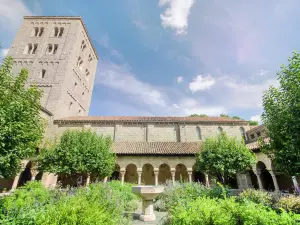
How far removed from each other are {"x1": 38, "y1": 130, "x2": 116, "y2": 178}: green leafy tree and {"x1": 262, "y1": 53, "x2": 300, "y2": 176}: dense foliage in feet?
37.7

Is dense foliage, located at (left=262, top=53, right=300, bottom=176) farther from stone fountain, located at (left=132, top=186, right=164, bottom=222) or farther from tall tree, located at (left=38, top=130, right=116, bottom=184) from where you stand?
tall tree, located at (left=38, top=130, right=116, bottom=184)

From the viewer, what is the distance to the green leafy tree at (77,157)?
481 inches

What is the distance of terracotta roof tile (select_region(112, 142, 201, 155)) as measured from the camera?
1725 centimetres

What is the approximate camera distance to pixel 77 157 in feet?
40.5

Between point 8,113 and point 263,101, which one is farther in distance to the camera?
point 263,101

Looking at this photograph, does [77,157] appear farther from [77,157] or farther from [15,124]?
[15,124]

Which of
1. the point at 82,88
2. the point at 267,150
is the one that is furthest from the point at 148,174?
the point at 82,88

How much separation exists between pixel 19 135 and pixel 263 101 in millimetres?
12643

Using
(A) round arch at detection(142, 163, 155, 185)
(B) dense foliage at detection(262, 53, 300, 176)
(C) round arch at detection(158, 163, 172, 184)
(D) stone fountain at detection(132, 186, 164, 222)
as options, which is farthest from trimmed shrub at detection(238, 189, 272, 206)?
(A) round arch at detection(142, 163, 155, 185)

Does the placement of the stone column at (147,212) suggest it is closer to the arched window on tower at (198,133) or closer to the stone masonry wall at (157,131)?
the stone masonry wall at (157,131)

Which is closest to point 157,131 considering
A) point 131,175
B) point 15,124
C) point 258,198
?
point 131,175

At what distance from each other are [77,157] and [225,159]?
38.8ft

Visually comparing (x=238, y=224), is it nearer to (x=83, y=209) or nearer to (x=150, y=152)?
(x=83, y=209)

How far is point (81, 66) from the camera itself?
2898 cm
